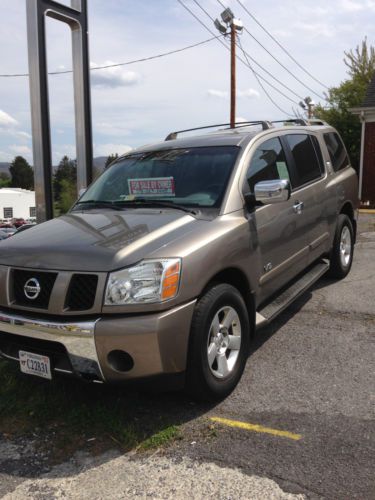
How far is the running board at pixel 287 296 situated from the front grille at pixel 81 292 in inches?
54.8

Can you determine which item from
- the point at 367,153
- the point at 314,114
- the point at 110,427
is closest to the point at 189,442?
the point at 110,427

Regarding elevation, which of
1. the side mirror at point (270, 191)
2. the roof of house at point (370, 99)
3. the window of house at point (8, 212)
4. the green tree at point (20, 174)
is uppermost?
the green tree at point (20, 174)

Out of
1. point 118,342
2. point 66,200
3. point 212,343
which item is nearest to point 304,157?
point 212,343

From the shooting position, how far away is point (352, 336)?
4.33 m

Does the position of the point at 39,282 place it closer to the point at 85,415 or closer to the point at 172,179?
the point at 85,415

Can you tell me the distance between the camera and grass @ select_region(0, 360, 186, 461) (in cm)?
289

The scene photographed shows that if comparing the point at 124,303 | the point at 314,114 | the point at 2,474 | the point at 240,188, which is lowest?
the point at 2,474

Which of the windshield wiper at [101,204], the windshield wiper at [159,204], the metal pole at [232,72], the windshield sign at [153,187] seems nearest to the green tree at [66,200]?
the windshield wiper at [101,204]

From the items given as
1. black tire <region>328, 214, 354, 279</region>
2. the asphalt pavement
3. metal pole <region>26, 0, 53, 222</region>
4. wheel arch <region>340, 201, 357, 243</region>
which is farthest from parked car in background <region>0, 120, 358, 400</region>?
metal pole <region>26, 0, 53, 222</region>

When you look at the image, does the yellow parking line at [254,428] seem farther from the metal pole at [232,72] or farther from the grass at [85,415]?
the metal pole at [232,72]

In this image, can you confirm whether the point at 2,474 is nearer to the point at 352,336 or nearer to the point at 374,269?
the point at 352,336

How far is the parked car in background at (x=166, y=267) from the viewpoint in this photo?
2766 millimetres

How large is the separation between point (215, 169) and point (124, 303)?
1.58 metres

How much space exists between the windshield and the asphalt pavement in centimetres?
142
